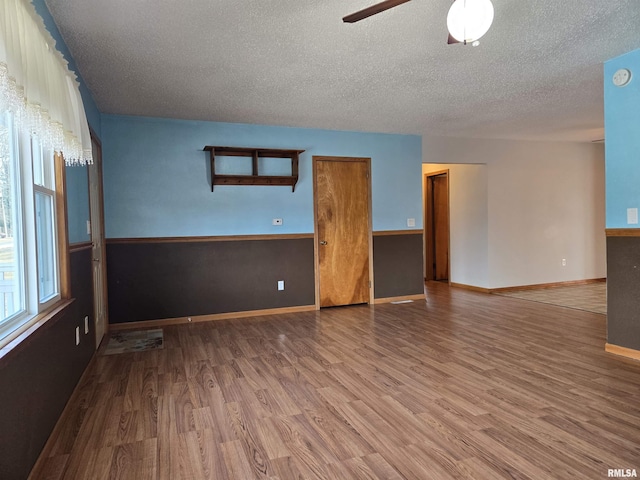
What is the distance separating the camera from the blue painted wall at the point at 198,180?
4656 millimetres

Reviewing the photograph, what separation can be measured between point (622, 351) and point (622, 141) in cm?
169

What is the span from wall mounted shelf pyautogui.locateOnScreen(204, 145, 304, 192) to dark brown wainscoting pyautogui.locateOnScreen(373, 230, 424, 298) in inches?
59.9

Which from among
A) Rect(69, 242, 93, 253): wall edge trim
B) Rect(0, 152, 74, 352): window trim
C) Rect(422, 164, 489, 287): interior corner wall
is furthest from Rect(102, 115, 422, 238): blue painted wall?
Rect(0, 152, 74, 352): window trim

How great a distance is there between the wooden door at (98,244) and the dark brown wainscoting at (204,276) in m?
0.18

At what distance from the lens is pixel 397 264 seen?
5980mm

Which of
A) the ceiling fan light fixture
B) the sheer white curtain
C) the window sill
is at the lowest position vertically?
the window sill

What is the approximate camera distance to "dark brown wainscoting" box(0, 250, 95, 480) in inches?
63.0

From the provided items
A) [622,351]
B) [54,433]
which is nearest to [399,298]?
[622,351]

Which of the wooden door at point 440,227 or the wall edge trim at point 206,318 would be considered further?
the wooden door at point 440,227

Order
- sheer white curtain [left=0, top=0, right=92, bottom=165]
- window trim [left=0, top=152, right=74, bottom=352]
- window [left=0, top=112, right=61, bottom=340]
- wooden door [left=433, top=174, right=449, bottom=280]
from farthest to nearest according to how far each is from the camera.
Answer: wooden door [left=433, top=174, right=449, bottom=280] < window trim [left=0, top=152, right=74, bottom=352] < window [left=0, top=112, right=61, bottom=340] < sheer white curtain [left=0, top=0, right=92, bottom=165]

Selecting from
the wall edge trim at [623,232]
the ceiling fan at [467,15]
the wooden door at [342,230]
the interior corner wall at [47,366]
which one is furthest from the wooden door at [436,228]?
the interior corner wall at [47,366]

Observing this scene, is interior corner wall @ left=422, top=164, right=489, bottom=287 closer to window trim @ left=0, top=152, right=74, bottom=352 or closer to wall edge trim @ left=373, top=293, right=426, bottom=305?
wall edge trim @ left=373, top=293, right=426, bottom=305

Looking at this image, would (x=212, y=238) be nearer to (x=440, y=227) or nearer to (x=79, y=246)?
(x=79, y=246)

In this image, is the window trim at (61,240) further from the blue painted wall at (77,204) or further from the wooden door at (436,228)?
the wooden door at (436,228)
